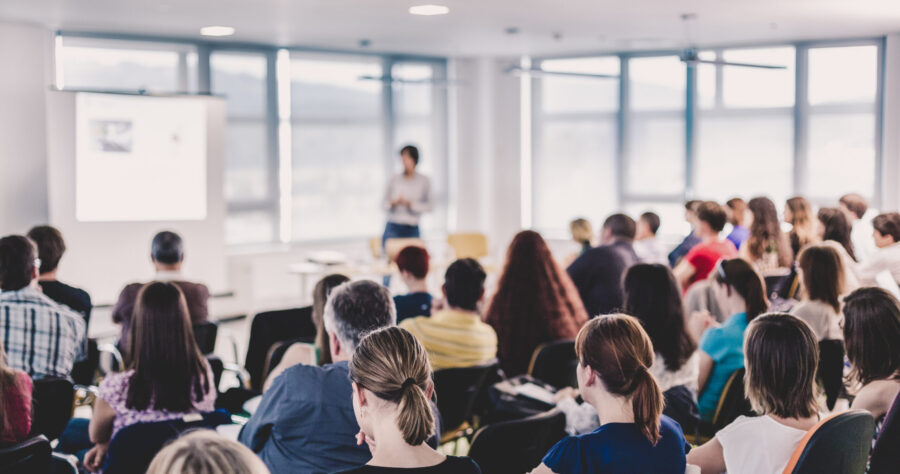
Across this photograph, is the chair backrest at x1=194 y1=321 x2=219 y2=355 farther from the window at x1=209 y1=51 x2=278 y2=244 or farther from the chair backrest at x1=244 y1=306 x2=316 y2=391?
the window at x1=209 y1=51 x2=278 y2=244

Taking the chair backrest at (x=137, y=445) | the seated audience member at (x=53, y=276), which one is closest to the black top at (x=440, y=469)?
the chair backrest at (x=137, y=445)

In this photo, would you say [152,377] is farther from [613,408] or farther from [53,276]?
[53,276]

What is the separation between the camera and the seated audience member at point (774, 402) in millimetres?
2467

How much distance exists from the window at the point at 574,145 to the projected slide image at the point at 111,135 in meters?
5.28

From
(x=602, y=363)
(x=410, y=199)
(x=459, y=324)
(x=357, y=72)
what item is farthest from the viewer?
(x=357, y=72)

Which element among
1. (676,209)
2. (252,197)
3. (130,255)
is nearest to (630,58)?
(676,209)

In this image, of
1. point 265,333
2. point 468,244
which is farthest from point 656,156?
point 265,333

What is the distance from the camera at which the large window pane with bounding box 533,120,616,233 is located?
1131cm

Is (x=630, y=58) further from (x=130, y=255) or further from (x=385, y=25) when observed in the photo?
(x=130, y=255)

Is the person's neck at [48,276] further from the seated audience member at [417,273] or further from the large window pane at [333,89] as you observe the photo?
the large window pane at [333,89]

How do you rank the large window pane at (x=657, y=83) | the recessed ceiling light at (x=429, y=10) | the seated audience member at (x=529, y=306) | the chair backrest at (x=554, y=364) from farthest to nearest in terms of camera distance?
the large window pane at (x=657, y=83) < the recessed ceiling light at (x=429, y=10) < the seated audience member at (x=529, y=306) < the chair backrest at (x=554, y=364)

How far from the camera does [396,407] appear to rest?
6.56 feet

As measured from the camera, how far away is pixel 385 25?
27.7ft

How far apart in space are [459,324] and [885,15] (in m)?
6.06
